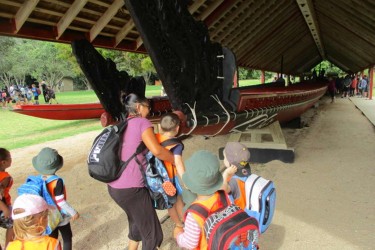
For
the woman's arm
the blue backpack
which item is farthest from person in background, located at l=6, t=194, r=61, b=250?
the blue backpack

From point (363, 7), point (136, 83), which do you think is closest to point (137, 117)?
point (136, 83)

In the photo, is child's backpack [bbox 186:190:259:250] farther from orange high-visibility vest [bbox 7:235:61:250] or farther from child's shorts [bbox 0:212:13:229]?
child's shorts [bbox 0:212:13:229]

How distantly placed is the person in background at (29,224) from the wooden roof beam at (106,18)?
4.23 metres

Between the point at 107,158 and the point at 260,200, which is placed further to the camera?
the point at 107,158

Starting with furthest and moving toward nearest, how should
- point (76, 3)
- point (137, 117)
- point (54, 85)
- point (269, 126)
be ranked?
point (54, 85) < point (269, 126) < point (76, 3) < point (137, 117)

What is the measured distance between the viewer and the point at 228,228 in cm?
138

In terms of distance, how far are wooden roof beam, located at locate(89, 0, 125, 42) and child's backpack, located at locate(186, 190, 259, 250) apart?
14.4 ft

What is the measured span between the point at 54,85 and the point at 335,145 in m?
39.3

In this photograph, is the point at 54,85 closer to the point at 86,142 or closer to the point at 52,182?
the point at 86,142

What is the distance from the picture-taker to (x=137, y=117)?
2139mm

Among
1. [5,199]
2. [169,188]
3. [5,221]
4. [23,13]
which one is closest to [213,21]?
[23,13]

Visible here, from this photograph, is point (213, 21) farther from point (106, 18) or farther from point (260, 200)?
point (260, 200)

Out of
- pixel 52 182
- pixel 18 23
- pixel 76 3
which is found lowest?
pixel 52 182

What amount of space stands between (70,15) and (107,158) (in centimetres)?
343
